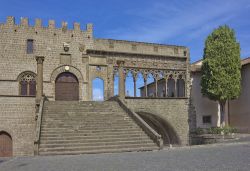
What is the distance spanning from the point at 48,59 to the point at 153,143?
15.2 meters

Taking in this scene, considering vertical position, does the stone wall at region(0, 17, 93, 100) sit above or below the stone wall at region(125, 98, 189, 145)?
above

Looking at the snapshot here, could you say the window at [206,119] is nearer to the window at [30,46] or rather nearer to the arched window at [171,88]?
the arched window at [171,88]

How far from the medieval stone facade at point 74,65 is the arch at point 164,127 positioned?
1.05 feet

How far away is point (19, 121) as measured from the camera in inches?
997

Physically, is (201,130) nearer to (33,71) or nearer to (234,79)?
(234,79)

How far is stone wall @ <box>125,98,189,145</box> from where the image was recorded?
1129 inches

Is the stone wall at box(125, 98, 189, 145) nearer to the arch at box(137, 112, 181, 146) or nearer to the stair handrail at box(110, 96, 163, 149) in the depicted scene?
the arch at box(137, 112, 181, 146)

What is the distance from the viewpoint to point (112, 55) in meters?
30.7

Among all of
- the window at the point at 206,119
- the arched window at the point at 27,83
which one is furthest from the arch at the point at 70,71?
the window at the point at 206,119

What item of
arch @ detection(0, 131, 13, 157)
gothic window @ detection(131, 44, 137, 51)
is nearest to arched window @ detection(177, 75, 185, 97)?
gothic window @ detection(131, 44, 137, 51)

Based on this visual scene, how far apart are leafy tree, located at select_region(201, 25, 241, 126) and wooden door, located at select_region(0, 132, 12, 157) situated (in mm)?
16047

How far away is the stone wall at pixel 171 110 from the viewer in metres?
28.7

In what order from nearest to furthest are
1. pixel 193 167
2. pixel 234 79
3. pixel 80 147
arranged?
pixel 193 167 < pixel 80 147 < pixel 234 79

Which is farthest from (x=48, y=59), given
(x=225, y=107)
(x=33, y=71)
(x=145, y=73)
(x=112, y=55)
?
(x=225, y=107)
